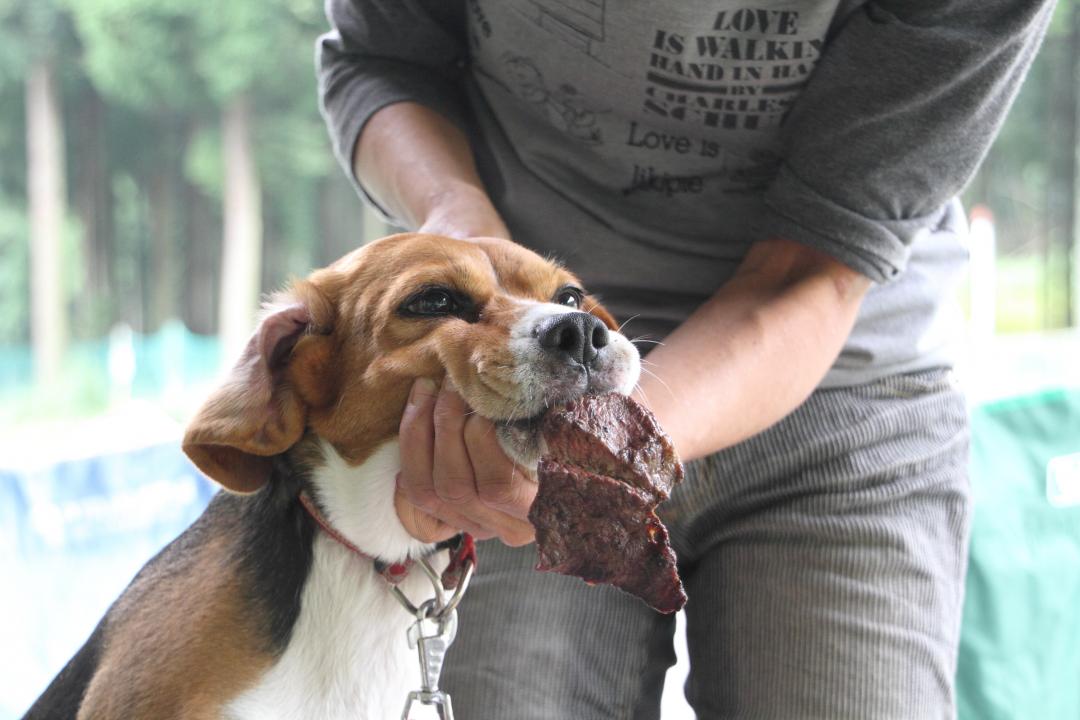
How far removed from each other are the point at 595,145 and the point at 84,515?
85.0 inches

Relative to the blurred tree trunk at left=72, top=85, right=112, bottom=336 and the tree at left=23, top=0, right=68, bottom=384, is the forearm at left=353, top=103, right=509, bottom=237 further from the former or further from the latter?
the blurred tree trunk at left=72, top=85, right=112, bottom=336

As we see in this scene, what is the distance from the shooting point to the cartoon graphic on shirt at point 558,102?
6.64 feet

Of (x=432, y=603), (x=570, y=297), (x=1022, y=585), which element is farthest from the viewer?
(x=1022, y=585)

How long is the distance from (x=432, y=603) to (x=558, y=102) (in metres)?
0.94

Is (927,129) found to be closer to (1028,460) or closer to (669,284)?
(669,284)

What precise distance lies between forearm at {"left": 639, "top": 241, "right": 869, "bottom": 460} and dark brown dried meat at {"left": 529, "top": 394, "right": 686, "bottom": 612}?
281 millimetres

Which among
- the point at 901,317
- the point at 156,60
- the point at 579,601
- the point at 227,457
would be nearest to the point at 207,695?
the point at 227,457

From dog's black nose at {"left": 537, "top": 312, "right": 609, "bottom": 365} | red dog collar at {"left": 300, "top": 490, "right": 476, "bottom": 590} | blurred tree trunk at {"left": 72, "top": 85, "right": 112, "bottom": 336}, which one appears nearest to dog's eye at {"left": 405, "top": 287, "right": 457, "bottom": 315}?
dog's black nose at {"left": 537, "top": 312, "right": 609, "bottom": 365}

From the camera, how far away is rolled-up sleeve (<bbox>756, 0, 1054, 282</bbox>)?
1.80 m

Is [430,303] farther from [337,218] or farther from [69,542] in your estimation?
[337,218]

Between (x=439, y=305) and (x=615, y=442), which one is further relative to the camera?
(x=439, y=305)

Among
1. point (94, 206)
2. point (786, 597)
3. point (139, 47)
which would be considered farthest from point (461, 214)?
point (94, 206)

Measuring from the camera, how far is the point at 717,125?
6.42 ft

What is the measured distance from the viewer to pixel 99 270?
10.7m
